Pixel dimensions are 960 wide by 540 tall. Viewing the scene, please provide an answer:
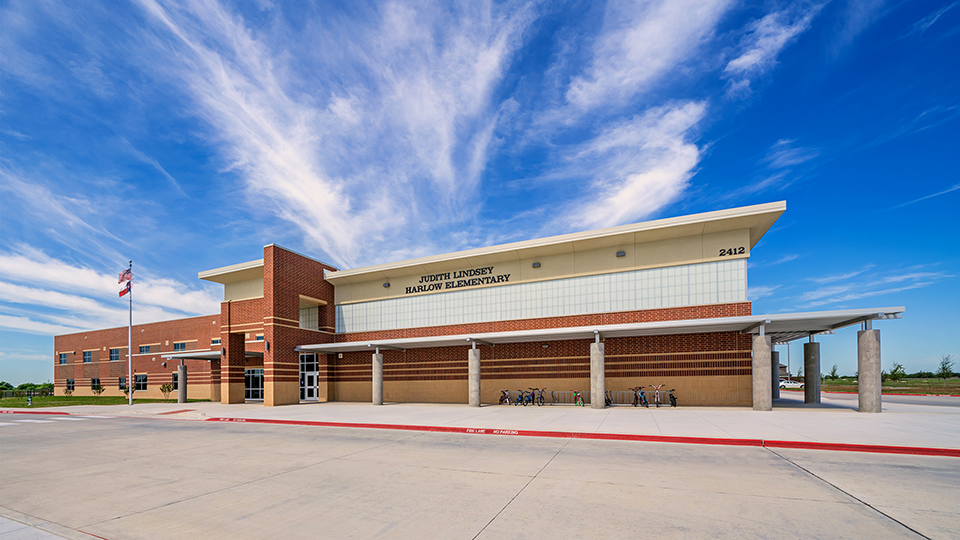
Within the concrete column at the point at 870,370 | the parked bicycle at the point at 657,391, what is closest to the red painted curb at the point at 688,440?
the concrete column at the point at 870,370

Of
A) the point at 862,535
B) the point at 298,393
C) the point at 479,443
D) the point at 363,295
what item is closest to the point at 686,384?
the point at 479,443

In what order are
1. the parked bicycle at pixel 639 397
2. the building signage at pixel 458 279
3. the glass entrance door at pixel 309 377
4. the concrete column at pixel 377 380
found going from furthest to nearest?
the glass entrance door at pixel 309 377 < the building signage at pixel 458 279 < the concrete column at pixel 377 380 < the parked bicycle at pixel 639 397

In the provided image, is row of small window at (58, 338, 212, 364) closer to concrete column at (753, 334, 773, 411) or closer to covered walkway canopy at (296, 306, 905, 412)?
covered walkway canopy at (296, 306, 905, 412)

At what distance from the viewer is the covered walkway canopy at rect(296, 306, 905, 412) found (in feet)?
63.7

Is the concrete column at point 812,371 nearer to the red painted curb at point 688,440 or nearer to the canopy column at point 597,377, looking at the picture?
the canopy column at point 597,377

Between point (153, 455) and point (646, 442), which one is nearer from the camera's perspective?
point (153, 455)

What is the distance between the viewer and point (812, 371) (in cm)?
2508

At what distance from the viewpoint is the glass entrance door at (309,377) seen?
35000mm

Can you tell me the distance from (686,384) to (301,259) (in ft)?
87.0

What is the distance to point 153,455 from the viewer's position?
12.0 meters

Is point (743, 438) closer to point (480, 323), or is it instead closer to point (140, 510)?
point (140, 510)

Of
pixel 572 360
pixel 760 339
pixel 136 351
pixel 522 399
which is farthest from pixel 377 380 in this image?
pixel 136 351

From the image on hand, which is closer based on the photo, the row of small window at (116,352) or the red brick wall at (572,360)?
the red brick wall at (572,360)

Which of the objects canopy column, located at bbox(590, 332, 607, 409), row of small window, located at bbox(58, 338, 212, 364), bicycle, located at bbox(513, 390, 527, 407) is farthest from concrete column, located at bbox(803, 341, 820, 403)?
row of small window, located at bbox(58, 338, 212, 364)
